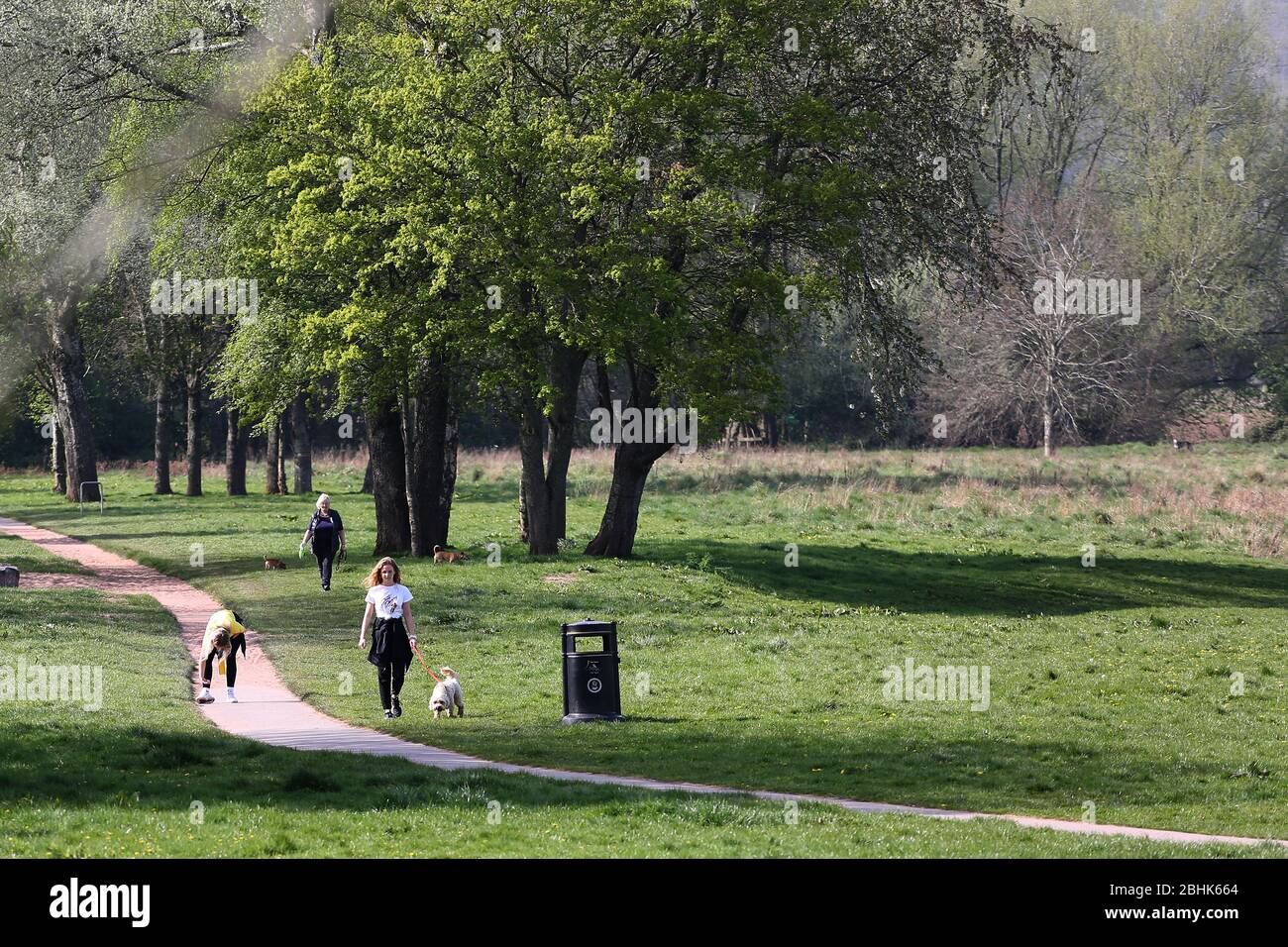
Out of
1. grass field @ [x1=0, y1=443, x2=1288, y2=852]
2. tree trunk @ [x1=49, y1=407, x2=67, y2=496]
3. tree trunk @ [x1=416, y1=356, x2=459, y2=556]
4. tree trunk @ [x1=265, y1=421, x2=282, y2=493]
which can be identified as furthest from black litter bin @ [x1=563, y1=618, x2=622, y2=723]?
tree trunk @ [x1=49, y1=407, x2=67, y2=496]

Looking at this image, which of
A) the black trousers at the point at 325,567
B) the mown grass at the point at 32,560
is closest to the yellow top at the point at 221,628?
the black trousers at the point at 325,567

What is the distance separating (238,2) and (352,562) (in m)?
12.5

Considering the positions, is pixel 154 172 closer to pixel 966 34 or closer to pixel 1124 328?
pixel 966 34

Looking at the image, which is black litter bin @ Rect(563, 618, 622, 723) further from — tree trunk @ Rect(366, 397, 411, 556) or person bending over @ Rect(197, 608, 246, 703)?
tree trunk @ Rect(366, 397, 411, 556)

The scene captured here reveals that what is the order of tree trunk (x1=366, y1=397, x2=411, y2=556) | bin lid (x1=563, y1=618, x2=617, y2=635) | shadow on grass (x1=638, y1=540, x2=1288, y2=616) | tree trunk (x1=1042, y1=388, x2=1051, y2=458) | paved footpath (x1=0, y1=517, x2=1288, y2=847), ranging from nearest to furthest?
paved footpath (x1=0, y1=517, x2=1288, y2=847) → bin lid (x1=563, y1=618, x2=617, y2=635) → shadow on grass (x1=638, y1=540, x2=1288, y2=616) → tree trunk (x1=366, y1=397, x2=411, y2=556) → tree trunk (x1=1042, y1=388, x2=1051, y2=458)

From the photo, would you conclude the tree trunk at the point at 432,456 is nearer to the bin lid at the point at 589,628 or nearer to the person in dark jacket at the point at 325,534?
the person in dark jacket at the point at 325,534

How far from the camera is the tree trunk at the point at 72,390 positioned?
54625 millimetres

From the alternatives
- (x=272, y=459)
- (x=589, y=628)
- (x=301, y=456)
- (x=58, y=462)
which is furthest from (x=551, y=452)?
(x=58, y=462)

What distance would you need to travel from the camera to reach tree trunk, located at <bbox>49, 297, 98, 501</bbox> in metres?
54.6

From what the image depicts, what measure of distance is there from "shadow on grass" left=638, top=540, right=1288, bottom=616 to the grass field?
13 cm

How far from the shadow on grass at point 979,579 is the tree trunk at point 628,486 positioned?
899mm

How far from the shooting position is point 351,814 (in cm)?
1191

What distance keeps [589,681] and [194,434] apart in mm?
46384

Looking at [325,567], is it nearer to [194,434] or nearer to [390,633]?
[390,633]
